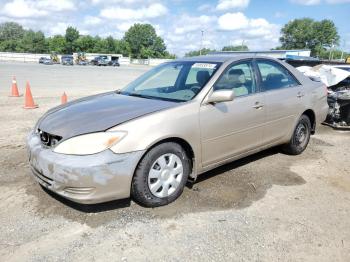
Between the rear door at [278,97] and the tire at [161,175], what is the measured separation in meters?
1.57

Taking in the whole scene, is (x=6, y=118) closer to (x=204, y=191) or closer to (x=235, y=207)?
(x=204, y=191)

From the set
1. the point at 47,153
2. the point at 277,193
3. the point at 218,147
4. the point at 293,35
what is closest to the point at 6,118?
the point at 47,153

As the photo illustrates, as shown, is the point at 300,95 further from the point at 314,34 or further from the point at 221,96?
the point at 314,34

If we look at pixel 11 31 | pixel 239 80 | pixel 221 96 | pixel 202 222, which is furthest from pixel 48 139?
pixel 11 31

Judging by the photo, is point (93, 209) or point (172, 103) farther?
point (172, 103)

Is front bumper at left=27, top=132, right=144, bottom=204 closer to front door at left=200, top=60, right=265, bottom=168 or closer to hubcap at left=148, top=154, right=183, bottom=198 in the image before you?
hubcap at left=148, top=154, right=183, bottom=198

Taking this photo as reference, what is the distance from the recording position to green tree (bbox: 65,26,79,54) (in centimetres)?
9944

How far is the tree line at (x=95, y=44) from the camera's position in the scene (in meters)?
99.4

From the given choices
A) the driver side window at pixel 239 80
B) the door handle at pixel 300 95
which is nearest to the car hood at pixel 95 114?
the driver side window at pixel 239 80

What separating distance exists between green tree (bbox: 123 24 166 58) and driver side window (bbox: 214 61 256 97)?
112 metres

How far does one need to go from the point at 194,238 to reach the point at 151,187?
A: 71 cm

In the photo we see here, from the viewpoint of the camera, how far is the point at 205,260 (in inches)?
114

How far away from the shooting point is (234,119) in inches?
168

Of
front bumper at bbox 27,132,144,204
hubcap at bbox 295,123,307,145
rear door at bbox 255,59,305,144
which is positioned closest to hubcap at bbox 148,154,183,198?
front bumper at bbox 27,132,144,204
